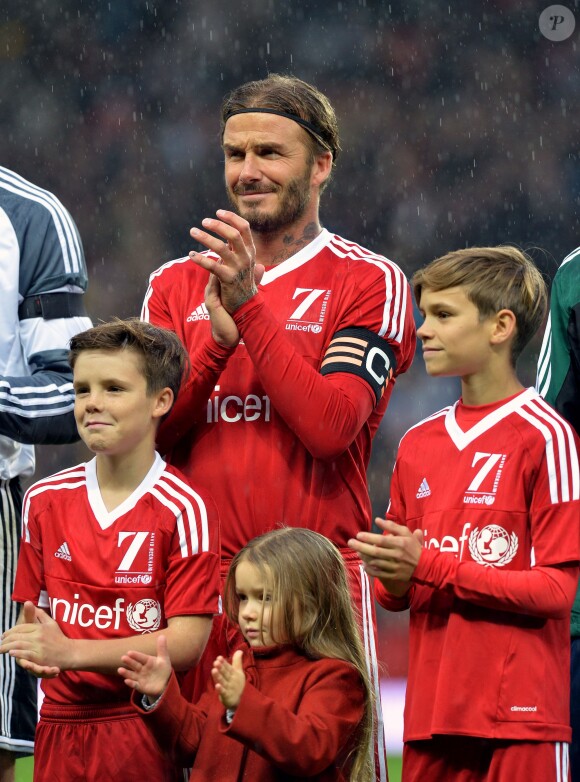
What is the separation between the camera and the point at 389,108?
9344mm

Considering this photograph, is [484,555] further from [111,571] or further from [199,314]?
[199,314]

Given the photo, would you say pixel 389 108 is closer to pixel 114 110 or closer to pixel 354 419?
pixel 114 110

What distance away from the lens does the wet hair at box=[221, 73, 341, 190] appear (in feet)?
11.0

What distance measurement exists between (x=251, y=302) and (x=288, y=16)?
22.6ft

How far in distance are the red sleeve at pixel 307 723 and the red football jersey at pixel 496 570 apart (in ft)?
0.53

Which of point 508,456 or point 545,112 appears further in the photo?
point 545,112

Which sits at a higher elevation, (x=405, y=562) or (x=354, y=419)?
(x=354, y=419)

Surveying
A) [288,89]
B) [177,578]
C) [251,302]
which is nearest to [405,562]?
[177,578]

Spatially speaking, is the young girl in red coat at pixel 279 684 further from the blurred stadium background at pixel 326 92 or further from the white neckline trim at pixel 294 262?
the blurred stadium background at pixel 326 92

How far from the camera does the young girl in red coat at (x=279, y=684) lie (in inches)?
103

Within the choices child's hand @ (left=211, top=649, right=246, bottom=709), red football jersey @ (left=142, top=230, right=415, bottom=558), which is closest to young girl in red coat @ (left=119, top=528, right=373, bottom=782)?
child's hand @ (left=211, top=649, right=246, bottom=709)

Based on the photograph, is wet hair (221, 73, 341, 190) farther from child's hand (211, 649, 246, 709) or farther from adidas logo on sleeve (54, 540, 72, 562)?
child's hand (211, 649, 246, 709)

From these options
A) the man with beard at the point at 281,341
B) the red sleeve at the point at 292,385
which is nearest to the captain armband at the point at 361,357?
the man with beard at the point at 281,341

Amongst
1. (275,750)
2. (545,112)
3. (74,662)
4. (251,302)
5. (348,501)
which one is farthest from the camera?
(545,112)
